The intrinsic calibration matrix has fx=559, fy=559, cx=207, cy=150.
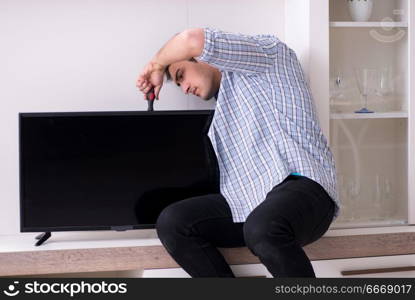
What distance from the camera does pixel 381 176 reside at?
225cm

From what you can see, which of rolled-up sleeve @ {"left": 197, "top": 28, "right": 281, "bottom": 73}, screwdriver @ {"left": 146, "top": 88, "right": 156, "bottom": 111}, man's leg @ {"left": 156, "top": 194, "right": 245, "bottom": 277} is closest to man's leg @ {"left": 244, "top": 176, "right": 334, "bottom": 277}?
man's leg @ {"left": 156, "top": 194, "right": 245, "bottom": 277}

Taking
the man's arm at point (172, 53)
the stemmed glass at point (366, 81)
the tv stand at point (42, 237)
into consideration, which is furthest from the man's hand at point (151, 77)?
the stemmed glass at point (366, 81)

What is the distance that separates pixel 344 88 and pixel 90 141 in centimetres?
102

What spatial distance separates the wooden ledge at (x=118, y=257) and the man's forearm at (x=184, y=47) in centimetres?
68

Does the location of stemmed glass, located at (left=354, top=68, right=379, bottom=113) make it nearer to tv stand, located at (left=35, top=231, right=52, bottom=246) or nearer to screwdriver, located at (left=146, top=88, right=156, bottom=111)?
screwdriver, located at (left=146, top=88, right=156, bottom=111)

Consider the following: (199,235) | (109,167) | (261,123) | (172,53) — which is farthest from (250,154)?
(109,167)

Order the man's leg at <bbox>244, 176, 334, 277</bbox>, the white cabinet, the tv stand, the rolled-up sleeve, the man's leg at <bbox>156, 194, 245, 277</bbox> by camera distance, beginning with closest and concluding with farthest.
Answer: the man's leg at <bbox>244, 176, 334, 277</bbox> → the rolled-up sleeve → the man's leg at <bbox>156, 194, 245, 277</bbox> → the tv stand → the white cabinet

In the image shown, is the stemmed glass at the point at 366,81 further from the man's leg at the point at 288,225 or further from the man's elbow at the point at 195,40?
the man's elbow at the point at 195,40

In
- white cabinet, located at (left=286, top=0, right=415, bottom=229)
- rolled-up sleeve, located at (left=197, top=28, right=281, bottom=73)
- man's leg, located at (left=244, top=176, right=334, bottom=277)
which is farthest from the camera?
white cabinet, located at (left=286, top=0, right=415, bottom=229)

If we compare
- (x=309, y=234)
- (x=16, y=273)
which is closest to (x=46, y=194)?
(x=16, y=273)

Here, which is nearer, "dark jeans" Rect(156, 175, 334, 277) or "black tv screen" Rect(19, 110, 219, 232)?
"dark jeans" Rect(156, 175, 334, 277)

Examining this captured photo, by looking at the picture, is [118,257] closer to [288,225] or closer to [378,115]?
[288,225]

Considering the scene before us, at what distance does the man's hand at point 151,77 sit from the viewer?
198cm

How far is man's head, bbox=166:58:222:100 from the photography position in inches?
81.5
